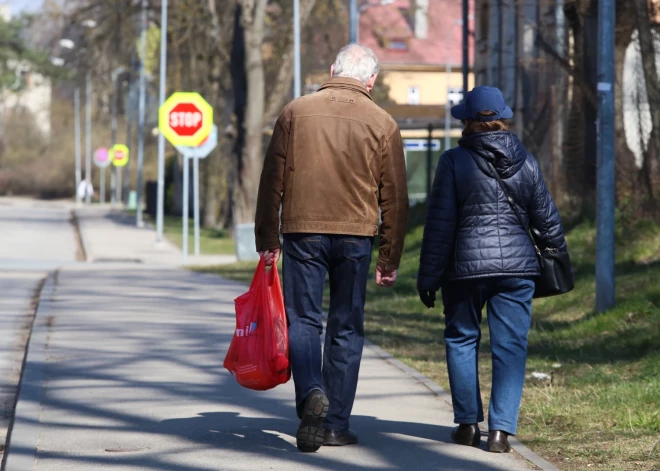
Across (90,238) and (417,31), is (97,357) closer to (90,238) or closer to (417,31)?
(90,238)

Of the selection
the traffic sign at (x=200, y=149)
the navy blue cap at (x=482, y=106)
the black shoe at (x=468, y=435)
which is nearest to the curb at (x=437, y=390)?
the black shoe at (x=468, y=435)

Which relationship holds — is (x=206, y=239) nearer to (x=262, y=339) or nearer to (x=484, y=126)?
(x=262, y=339)

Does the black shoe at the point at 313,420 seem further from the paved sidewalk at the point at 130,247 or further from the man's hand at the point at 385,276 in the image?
the paved sidewalk at the point at 130,247

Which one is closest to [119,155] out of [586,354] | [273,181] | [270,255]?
[586,354]

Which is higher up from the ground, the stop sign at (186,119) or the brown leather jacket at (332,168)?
the stop sign at (186,119)

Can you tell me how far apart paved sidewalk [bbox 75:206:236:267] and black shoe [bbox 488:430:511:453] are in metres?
16.6

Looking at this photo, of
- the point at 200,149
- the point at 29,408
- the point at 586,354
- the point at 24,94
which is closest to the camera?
the point at 29,408

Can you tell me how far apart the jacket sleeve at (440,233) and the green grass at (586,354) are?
0.98m

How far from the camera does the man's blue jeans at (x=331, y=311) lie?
5.97 m

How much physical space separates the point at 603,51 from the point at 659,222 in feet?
11.4

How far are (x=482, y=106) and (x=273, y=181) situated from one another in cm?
98

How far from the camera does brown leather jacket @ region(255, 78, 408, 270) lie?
19.5ft

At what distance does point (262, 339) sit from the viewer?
19.9 feet

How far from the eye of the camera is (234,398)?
755cm
